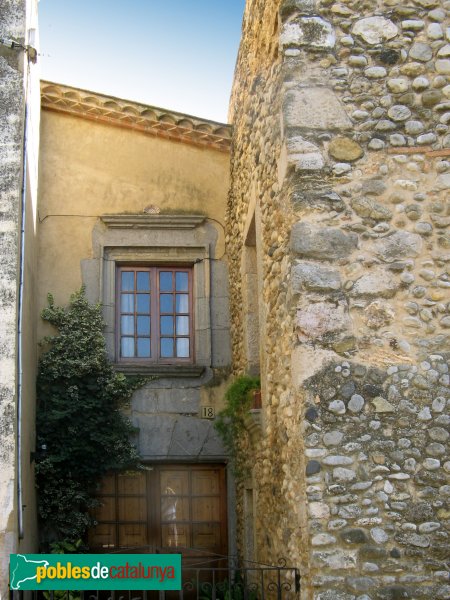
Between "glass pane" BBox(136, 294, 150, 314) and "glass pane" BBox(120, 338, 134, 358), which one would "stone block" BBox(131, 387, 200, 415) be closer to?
"glass pane" BBox(120, 338, 134, 358)

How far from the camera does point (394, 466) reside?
522cm

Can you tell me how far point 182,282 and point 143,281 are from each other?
17.3 inches

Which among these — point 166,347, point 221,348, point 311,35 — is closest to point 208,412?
point 221,348

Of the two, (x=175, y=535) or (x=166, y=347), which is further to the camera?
(x=166, y=347)

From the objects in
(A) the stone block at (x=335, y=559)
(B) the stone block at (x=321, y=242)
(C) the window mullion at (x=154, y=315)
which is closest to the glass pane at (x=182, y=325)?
(C) the window mullion at (x=154, y=315)

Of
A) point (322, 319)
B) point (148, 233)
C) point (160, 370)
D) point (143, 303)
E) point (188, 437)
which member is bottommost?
point (188, 437)

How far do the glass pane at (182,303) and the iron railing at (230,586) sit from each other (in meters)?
2.69

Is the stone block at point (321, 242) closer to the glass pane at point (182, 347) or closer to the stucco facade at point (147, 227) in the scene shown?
the stucco facade at point (147, 227)

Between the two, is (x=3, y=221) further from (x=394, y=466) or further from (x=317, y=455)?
(x=394, y=466)

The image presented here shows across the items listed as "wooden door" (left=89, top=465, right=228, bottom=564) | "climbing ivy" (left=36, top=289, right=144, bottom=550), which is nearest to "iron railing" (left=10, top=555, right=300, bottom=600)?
"wooden door" (left=89, top=465, right=228, bottom=564)

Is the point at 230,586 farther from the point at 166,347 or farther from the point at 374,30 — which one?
the point at 374,30

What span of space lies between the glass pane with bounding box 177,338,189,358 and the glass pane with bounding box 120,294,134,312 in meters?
0.64

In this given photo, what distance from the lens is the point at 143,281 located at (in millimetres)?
9172

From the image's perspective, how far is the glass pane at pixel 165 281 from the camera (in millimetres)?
9180
